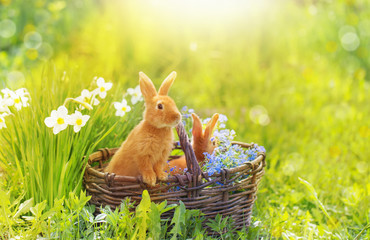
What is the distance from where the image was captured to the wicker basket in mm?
1794

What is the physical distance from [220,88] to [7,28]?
2.81 meters

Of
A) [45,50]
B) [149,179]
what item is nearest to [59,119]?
[149,179]

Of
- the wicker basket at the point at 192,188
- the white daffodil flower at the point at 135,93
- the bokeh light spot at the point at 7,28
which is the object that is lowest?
the wicker basket at the point at 192,188

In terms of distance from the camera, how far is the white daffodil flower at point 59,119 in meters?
1.78

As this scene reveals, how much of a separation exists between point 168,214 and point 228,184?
0.31 m

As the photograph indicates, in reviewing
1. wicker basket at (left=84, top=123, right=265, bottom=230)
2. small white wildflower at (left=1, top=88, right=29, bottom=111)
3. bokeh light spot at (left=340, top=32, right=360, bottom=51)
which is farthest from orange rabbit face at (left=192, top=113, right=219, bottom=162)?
bokeh light spot at (left=340, top=32, right=360, bottom=51)

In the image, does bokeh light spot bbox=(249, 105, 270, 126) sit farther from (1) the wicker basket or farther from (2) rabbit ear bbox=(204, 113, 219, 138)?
(1) the wicker basket

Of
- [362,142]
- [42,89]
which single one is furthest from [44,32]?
[362,142]

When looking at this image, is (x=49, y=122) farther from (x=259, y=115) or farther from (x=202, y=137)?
(x=259, y=115)

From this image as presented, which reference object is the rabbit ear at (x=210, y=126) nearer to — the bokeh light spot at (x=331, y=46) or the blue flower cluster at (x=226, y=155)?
the blue flower cluster at (x=226, y=155)

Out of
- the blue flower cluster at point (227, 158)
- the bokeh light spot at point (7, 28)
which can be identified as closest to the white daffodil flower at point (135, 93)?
the blue flower cluster at point (227, 158)

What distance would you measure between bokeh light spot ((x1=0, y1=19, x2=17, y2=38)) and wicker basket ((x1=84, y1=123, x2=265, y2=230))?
12.3ft

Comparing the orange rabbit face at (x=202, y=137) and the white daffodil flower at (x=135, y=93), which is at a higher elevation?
the white daffodil flower at (x=135, y=93)

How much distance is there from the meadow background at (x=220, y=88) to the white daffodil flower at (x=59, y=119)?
0.40ft
